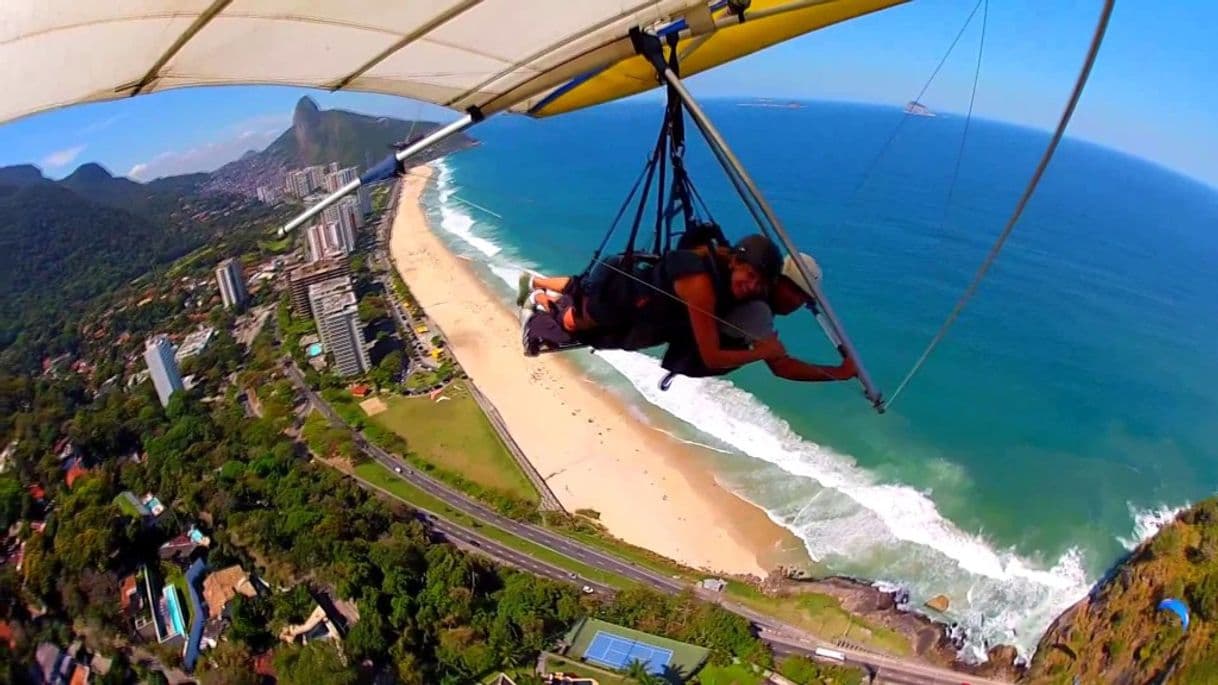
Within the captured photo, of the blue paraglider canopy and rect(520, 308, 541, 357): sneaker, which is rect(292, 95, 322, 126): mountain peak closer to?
rect(520, 308, 541, 357): sneaker

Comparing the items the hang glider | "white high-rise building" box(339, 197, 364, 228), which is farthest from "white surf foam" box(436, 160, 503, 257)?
the hang glider

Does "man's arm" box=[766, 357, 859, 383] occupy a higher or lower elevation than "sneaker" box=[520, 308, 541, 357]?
lower

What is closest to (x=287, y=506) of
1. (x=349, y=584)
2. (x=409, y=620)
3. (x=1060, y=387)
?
(x=349, y=584)

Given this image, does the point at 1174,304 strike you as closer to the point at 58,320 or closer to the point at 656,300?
the point at 656,300

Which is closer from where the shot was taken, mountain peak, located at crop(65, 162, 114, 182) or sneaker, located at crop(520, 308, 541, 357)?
sneaker, located at crop(520, 308, 541, 357)

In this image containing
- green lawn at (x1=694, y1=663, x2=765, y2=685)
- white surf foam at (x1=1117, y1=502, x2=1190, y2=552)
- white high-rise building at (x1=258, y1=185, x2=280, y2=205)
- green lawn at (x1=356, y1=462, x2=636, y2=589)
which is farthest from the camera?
white high-rise building at (x1=258, y1=185, x2=280, y2=205)

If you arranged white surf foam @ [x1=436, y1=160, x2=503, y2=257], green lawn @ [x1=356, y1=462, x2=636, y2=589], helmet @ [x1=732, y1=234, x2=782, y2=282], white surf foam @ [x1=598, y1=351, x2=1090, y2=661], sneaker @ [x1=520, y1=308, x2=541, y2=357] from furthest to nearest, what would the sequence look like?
white surf foam @ [x1=436, y1=160, x2=503, y2=257] → green lawn @ [x1=356, y1=462, x2=636, y2=589] → white surf foam @ [x1=598, y1=351, x2=1090, y2=661] → sneaker @ [x1=520, y1=308, x2=541, y2=357] → helmet @ [x1=732, y1=234, x2=782, y2=282]

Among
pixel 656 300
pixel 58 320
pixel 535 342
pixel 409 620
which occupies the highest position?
pixel 656 300

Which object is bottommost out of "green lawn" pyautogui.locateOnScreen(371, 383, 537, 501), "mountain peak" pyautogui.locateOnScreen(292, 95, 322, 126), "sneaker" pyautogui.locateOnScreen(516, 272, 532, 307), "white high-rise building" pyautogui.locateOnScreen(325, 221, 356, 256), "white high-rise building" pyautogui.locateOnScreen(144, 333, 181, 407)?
"green lawn" pyautogui.locateOnScreen(371, 383, 537, 501)
